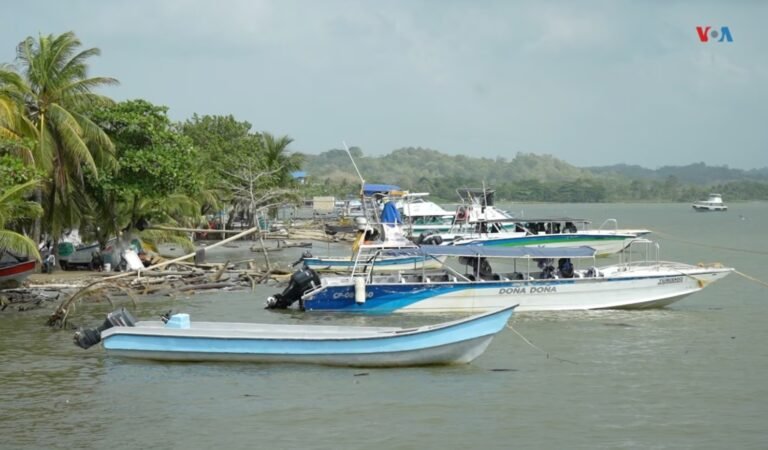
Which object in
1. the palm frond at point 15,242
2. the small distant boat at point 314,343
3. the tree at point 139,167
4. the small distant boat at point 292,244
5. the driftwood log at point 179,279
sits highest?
the tree at point 139,167

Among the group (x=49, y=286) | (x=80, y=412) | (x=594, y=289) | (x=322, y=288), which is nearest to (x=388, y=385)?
(x=80, y=412)

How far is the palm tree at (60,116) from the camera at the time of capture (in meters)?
29.8

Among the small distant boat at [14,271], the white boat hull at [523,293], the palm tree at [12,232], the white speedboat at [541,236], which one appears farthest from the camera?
the white speedboat at [541,236]

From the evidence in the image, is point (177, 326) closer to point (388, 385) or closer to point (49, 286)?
point (388, 385)

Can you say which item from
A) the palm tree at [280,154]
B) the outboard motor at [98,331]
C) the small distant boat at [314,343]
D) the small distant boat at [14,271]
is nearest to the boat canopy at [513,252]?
the small distant boat at [314,343]

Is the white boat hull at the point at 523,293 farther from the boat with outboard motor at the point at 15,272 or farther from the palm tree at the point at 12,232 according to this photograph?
the boat with outboard motor at the point at 15,272

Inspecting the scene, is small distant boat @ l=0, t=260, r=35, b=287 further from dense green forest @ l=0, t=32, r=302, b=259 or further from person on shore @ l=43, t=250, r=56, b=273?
person on shore @ l=43, t=250, r=56, b=273

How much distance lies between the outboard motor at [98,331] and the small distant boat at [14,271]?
8844mm

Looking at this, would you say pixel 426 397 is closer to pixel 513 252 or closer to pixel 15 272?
pixel 513 252

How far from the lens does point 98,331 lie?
19.2 m

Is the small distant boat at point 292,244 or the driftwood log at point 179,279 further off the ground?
the small distant boat at point 292,244

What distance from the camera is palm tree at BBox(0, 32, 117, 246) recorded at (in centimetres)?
2980

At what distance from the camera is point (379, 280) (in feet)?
83.5

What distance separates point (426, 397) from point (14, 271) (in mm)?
15680
